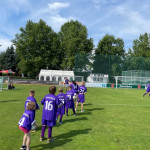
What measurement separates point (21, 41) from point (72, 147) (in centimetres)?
5881

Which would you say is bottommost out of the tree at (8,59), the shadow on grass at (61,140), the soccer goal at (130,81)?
the shadow on grass at (61,140)

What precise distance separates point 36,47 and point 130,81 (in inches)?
1463

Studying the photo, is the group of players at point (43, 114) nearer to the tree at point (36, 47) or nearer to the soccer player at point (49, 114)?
the soccer player at point (49, 114)

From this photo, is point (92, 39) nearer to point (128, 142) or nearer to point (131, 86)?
point (131, 86)

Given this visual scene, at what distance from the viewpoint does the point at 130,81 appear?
34.1m

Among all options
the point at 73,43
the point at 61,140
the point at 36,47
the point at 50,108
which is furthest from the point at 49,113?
the point at 36,47

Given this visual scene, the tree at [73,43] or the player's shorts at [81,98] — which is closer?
the player's shorts at [81,98]

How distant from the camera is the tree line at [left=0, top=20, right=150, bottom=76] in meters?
57.8

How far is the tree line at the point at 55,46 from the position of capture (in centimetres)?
5775

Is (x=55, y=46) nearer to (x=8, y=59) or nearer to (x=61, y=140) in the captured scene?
(x=8, y=59)

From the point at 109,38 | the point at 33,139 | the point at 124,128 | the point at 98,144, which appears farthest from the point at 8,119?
the point at 109,38

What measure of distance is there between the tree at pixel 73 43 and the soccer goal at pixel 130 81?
2496cm

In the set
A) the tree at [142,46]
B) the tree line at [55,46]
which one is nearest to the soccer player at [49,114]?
the tree line at [55,46]

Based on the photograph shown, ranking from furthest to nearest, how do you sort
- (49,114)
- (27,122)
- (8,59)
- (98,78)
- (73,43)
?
(8,59) → (73,43) → (98,78) → (49,114) → (27,122)
